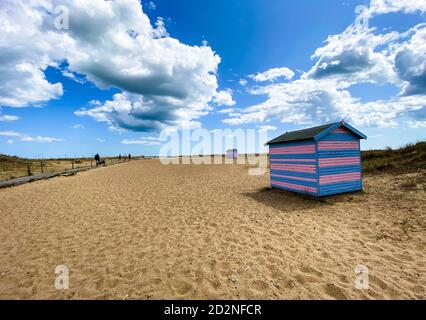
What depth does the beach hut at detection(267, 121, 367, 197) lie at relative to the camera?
9422 mm

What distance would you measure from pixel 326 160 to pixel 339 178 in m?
1.29

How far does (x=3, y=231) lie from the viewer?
671cm

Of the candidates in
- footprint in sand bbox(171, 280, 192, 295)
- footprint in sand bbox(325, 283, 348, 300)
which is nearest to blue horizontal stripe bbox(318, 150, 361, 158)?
footprint in sand bbox(325, 283, 348, 300)

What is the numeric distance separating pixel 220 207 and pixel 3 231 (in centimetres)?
758

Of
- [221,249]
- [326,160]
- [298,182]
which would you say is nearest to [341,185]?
[326,160]

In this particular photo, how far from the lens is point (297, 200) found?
31.6 feet

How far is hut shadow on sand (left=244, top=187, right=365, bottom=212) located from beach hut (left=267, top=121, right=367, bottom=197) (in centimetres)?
28

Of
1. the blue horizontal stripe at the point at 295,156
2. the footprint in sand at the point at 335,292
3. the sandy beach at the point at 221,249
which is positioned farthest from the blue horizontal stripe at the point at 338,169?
the footprint in sand at the point at 335,292

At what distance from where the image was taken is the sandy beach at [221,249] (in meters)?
3.52

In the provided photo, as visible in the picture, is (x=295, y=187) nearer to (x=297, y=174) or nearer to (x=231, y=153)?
(x=297, y=174)

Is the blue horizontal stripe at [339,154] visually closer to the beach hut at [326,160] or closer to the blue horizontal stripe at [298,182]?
the beach hut at [326,160]

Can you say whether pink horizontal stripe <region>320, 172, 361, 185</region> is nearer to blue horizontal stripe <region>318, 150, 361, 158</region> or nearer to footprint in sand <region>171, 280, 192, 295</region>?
blue horizontal stripe <region>318, 150, 361, 158</region>

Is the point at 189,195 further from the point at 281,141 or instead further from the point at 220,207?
the point at 281,141
